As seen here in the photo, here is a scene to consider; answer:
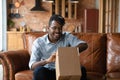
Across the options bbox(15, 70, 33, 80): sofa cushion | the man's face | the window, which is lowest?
bbox(15, 70, 33, 80): sofa cushion

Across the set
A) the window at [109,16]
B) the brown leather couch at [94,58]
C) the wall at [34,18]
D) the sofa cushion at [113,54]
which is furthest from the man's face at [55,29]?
the wall at [34,18]

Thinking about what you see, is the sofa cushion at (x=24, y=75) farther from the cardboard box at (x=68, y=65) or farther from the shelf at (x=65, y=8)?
the shelf at (x=65, y=8)

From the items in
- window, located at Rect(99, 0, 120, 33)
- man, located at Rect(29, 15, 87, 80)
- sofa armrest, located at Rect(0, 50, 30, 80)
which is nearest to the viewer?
man, located at Rect(29, 15, 87, 80)

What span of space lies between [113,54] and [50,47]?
2.69ft

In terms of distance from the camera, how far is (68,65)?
6.22 ft

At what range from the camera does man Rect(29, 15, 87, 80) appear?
2.18 meters

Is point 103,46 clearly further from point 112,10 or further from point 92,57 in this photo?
point 112,10

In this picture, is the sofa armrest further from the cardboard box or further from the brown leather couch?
the cardboard box

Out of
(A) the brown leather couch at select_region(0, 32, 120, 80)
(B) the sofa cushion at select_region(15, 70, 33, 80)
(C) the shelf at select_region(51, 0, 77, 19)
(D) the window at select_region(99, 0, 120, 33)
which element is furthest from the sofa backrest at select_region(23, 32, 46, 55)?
(C) the shelf at select_region(51, 0, 77, 19)

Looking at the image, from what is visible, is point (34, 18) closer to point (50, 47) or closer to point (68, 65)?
point (50, 47)

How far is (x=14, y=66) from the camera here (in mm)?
2695

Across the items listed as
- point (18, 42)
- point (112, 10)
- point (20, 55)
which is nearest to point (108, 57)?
point (20, 55)

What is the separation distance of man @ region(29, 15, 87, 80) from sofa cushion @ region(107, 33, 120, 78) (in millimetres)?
587

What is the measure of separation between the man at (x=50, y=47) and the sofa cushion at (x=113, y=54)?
587mm
